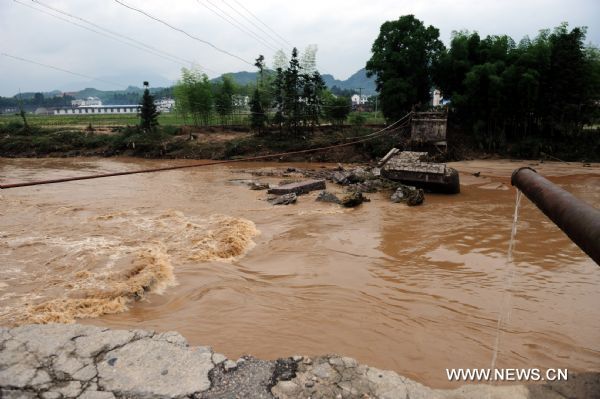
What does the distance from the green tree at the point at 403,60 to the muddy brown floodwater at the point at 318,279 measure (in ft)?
43.6

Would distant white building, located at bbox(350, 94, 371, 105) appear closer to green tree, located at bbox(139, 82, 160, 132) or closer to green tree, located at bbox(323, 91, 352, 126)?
green tree, located at bbox(323, 91, 352, 126)

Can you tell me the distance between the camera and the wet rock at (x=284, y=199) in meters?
12.4

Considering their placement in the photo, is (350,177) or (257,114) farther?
(257,114)

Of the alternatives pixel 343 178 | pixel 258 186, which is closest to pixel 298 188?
pixel 258 186

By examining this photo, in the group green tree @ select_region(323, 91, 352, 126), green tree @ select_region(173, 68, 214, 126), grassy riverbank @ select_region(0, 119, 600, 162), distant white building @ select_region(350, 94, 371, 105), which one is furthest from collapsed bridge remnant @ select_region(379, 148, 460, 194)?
distant white building @ select_region(350, 94, 371, 105)

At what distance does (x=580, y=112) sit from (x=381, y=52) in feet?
40.7

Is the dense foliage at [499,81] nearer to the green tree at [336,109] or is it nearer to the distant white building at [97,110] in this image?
the green tree at [336,109]

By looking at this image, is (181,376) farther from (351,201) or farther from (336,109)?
(336,109)

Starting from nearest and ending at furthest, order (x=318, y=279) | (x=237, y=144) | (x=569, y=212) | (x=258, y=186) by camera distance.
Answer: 1. (x=569, y=212)
2. (x=318, y=279)
3. (x=258, y=186)
4. (x=237, y=144)

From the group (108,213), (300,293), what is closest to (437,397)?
(300,293)

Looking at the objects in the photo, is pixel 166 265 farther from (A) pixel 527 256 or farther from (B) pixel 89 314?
(A) pixel 527 256

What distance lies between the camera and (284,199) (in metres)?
12.6

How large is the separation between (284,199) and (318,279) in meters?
6.24

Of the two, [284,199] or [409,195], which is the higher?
[409,195]
